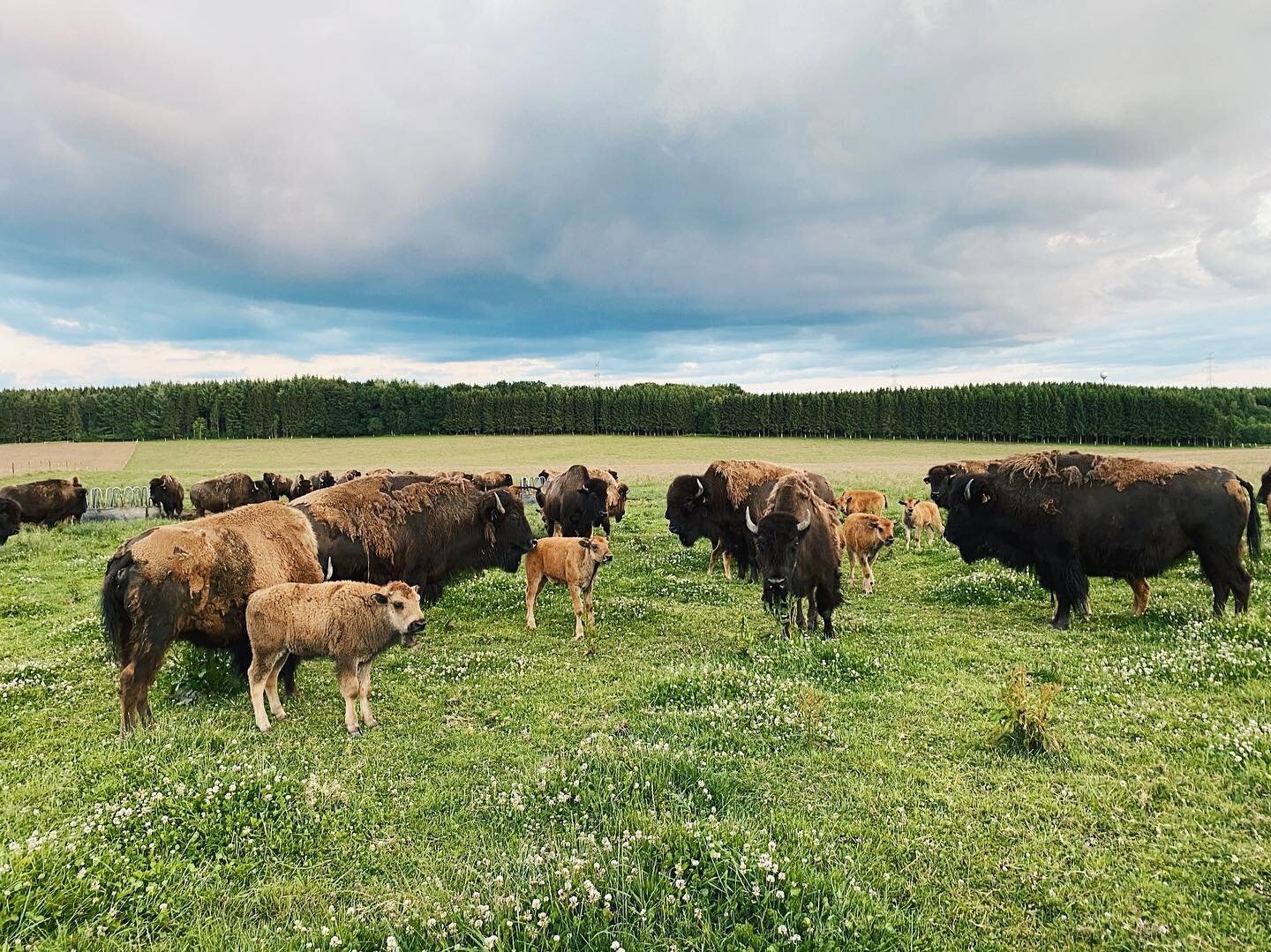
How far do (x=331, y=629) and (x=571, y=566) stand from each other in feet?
15.5

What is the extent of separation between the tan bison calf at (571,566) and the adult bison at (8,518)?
65.1ft

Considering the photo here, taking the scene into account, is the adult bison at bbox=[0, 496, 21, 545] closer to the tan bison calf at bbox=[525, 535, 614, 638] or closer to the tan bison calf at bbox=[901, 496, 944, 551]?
the tan bison calf at bbox=[525, 535, 614, 638]

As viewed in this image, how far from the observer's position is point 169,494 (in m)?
29.8

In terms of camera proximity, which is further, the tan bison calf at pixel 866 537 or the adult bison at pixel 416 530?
the tan bison calf at pixel 866 537

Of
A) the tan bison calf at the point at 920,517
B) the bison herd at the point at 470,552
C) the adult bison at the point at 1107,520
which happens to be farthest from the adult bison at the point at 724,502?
the adult bison at the point at 1107,520

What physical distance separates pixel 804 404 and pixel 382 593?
326 ft

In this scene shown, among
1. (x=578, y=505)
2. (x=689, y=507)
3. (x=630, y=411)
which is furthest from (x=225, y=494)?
(x=630, y=411)

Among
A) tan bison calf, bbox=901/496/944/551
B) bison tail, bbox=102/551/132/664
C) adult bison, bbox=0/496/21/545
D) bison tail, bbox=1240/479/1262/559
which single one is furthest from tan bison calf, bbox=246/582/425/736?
adult bison, bbox=0/496/21/545

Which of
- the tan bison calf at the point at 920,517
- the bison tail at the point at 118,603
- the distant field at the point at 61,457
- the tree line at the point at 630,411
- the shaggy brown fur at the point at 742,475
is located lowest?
the distant field at the point at 61,457

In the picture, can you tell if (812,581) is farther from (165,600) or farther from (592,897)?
(165,600)

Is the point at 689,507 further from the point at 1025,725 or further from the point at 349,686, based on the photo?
the point at 1025,725

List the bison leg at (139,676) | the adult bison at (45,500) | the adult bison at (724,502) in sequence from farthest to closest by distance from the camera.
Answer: the adult bison at (45,500)
the adult bison at (724,502)
the bison leg at (139,676)

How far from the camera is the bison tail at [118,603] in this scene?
6.81 m

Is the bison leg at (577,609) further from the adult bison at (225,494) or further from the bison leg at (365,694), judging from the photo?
the adult bison at (225,494)
